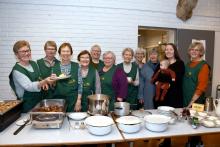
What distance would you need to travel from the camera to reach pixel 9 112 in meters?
1.88

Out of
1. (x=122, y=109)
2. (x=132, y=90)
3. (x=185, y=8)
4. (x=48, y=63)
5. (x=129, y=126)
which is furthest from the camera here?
(x=185, y=8)

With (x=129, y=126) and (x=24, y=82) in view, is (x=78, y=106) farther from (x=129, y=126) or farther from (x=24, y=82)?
(x=129, y=126)

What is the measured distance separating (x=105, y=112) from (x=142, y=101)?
129 cm

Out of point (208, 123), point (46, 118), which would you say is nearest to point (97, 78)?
point (46, 118)

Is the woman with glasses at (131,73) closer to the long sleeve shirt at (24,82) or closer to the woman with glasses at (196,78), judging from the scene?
the woman with glasses at (196,78)

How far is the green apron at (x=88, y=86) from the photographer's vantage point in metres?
2.59

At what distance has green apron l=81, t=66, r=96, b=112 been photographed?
8.48 ft

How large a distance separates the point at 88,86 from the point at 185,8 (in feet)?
9.10

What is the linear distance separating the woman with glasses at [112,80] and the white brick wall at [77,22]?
49.9 inches

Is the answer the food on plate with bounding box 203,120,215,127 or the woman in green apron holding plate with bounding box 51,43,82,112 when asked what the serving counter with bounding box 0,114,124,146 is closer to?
the woman in green apron holding plate with bounding box 51,43,82,112

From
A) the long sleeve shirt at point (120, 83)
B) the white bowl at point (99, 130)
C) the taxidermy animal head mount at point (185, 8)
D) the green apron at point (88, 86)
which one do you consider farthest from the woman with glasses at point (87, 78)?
the taxidermy animal head mount at point (185, 8)

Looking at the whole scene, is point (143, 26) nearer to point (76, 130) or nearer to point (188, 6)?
point (188, 6)

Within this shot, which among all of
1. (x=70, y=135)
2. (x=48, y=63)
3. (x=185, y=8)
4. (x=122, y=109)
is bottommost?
(x=70, y=135)

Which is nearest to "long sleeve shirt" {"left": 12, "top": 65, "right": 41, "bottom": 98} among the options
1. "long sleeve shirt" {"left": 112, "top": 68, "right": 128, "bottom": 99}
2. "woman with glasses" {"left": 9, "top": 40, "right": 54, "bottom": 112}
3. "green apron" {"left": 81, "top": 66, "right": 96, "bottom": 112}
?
"woman with glasses" {"left": 9, "top": 40, "right": 54, "bottom": 112}
